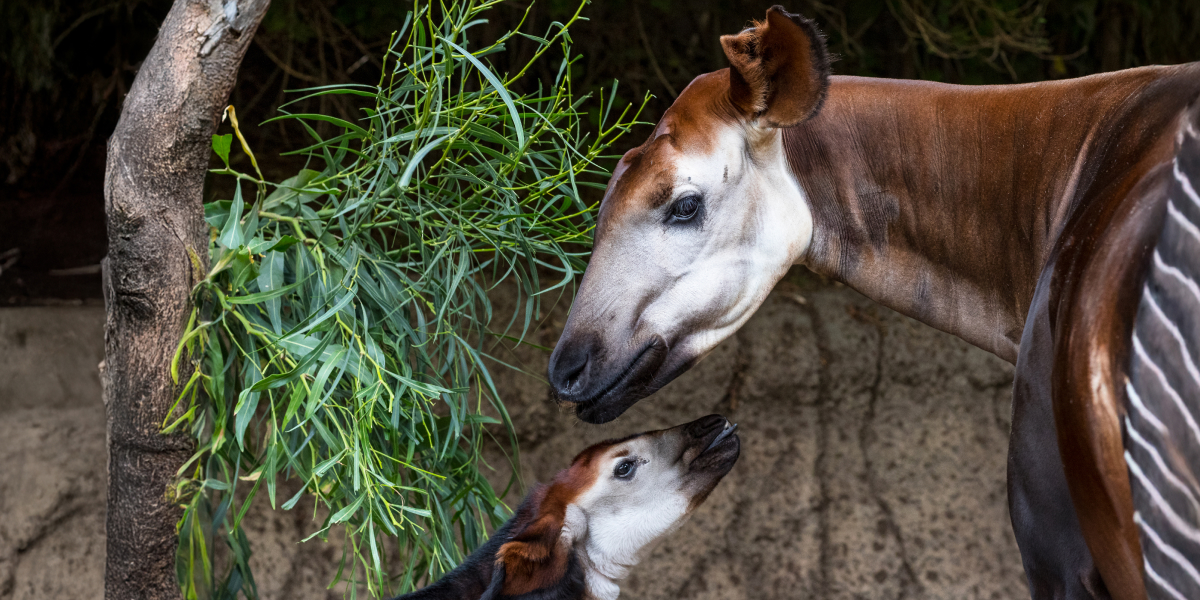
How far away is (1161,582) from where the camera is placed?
2.90 ft

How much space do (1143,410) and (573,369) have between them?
762 millimetres

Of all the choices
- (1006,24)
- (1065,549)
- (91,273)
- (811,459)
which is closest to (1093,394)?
(1065,549)

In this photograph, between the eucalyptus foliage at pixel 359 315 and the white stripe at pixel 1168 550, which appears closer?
the white stripe at pixel 1168 550

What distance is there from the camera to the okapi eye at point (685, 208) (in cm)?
139

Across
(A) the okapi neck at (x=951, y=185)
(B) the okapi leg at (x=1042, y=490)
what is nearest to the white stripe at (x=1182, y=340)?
(B) the okapi leg at (x=1042, y=490)

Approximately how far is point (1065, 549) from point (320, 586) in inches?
92.6

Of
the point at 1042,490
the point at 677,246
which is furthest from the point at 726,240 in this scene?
the point at 1042,490

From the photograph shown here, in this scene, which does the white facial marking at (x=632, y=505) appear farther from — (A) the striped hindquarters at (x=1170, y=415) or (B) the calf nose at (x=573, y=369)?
(A) the striped hindquarters at (x=1170, y=415)

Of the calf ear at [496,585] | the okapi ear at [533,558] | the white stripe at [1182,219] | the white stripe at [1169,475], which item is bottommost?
the okapi ear at [533,558]

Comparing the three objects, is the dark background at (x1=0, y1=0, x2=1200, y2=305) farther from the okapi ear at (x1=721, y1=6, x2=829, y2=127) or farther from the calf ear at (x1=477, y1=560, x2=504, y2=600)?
the calf ear at (x1=477, y1=560, x2=504, y2=600)

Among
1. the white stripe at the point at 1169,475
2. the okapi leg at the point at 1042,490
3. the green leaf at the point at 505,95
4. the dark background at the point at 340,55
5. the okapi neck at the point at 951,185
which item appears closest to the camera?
the white stripe at the point at 1169,475

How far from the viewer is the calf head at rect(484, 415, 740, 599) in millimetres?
1896

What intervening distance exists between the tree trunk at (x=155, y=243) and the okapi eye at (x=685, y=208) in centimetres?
79

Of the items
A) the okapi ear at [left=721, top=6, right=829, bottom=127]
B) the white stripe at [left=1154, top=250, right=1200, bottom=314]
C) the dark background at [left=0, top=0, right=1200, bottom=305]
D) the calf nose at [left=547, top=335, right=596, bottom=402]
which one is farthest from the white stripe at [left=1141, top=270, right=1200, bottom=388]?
the dark background at [left=0, top=0, right=1200, bottom=305]
